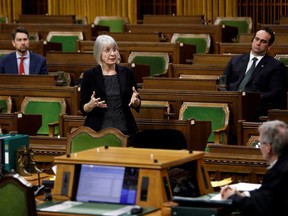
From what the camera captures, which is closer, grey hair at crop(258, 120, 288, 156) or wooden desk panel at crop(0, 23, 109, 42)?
grey hair at crop(258, 120, 288, 156)

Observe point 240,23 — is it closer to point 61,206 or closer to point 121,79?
point 121,79

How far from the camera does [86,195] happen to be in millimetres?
4562

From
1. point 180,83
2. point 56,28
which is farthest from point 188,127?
point 56,28

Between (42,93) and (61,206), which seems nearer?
(61,206)

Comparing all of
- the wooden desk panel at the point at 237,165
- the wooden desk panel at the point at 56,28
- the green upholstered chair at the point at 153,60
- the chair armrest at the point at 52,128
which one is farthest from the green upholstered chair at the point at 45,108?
the wooden desk panel at the point at 56,28

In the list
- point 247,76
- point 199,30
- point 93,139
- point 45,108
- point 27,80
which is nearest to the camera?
point 93,139

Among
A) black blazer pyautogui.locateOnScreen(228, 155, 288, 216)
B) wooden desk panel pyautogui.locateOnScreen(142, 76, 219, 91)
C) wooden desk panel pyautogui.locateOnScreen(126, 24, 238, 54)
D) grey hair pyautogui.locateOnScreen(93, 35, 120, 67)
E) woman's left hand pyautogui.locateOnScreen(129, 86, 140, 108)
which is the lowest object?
black blazer pyautogui.locateOnScreen(228, 155, 288, 216)

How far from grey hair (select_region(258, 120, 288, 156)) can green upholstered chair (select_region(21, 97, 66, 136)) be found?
3418 millimetres

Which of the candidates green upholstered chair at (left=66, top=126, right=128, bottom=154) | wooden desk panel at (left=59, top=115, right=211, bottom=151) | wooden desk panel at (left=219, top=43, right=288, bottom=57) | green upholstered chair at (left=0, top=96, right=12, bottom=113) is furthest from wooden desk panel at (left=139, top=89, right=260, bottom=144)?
green upholstered chair at (left=66, top=126, right=128, bottom=154)

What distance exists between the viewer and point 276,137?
425cm

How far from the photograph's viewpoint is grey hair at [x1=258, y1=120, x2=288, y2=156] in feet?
13.9

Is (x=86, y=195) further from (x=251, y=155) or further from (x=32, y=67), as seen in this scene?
(x=32, y=67)

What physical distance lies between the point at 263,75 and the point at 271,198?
321cm

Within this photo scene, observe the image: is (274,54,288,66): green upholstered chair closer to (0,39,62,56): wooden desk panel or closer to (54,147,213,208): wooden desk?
(0,39,62,56): wooden desk panel
